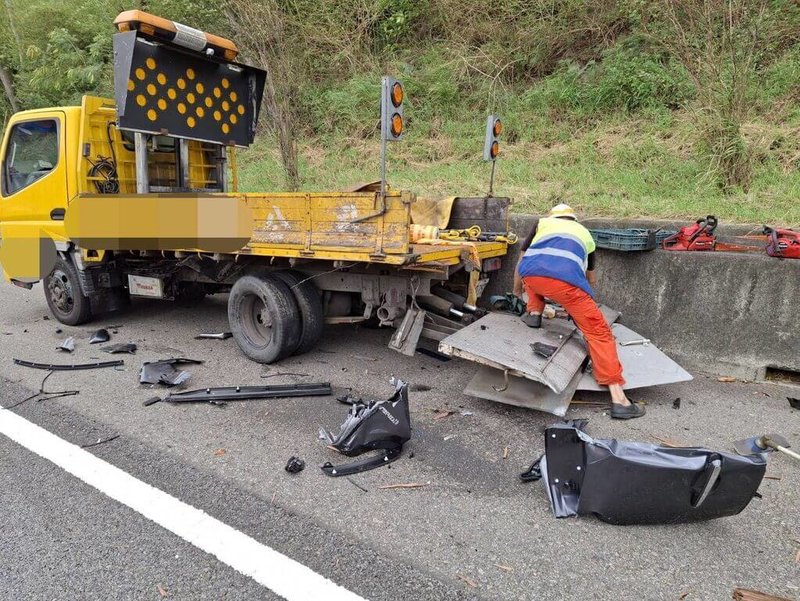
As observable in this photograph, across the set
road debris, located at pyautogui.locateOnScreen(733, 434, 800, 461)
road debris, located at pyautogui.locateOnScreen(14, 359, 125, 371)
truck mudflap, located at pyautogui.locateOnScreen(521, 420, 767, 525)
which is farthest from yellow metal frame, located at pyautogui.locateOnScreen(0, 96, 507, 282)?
road debris, located at pyautogui.locateOnScreen(733, 434, 800, 461)

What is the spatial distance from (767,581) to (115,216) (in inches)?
218

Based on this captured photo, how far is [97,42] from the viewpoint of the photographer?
14.8m

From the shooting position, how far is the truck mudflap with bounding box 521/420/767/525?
7.88 feet

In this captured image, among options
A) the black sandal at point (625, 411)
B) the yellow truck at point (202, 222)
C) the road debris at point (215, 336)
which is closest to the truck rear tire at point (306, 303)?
the yellow truck at point (202, 222)

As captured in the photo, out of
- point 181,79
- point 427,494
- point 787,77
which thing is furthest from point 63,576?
point 787,77

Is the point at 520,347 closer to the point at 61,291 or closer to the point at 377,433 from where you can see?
the point at 377,433

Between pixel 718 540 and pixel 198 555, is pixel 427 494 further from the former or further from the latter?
pixel 718 540

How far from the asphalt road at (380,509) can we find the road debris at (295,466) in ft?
0.15

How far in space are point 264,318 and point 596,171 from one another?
16.0 feet

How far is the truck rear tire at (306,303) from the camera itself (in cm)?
475

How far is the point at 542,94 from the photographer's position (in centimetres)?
933

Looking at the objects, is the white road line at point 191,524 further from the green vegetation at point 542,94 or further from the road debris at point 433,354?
the green vegetation at point 542,94

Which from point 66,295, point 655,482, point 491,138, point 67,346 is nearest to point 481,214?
point 491,138

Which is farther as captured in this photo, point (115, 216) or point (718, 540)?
point (115, 216)
